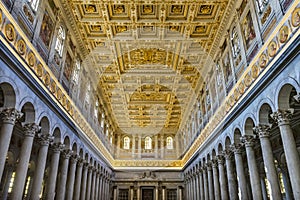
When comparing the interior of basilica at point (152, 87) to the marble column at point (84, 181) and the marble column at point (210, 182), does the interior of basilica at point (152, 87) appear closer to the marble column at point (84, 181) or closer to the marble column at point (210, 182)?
the marble column at point (210, 182)

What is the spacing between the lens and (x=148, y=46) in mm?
19578

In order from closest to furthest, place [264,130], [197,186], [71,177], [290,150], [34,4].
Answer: [290,150] → [264,130] → [34,4] → [71,177] → [197,186]

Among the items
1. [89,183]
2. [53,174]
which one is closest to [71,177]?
[53,174]

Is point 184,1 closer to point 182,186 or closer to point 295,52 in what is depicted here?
point 295,52

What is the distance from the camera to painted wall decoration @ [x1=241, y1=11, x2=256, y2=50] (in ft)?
41.9

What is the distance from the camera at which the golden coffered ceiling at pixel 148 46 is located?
1616 cm

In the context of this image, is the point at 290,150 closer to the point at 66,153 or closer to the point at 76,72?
the point at 66,153

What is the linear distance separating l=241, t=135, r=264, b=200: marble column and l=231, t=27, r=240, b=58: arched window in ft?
16.0

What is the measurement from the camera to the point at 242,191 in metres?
13.2

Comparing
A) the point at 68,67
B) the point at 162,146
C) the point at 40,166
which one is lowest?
the point at 40,166

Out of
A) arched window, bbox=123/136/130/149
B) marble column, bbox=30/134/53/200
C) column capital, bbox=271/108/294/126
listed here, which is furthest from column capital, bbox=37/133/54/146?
arched window, bbox=123/136/130/149

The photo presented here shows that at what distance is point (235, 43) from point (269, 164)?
7.47 meters

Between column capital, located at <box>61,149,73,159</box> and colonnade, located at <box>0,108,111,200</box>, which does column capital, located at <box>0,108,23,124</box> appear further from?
column capital, located at <box>61,149,73,159</box>

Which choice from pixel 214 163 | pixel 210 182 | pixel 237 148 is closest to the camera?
pixel 237 148
